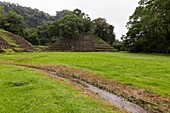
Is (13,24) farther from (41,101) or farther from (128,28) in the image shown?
(41,101)

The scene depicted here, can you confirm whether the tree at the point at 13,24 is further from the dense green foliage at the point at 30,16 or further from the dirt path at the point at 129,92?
the dirt path at the point at 129,92

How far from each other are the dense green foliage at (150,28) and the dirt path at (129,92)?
34305 mm

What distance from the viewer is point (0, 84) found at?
17.1m

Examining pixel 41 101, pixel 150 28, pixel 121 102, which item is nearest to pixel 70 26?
pixel 150 28

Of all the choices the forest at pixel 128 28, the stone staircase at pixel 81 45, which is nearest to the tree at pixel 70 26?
the forest at pixel 128 28

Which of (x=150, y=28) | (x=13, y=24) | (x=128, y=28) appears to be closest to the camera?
(x=150, y=28)

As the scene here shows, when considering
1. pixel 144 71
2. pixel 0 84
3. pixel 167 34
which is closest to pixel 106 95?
pixel 0 84

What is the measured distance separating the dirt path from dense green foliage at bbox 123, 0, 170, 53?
113 ft

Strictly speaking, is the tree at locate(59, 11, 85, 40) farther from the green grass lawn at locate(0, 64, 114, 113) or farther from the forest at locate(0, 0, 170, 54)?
the green grass lawn at locate(0, 64, 114, 113)

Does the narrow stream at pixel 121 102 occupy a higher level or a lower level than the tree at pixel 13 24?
lower

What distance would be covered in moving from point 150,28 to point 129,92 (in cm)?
4892

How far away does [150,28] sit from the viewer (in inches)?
2525

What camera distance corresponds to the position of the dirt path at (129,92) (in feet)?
51.7

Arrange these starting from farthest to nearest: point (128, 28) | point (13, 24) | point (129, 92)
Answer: point (13, 24) → point (128, 28) → point (129, 92)
